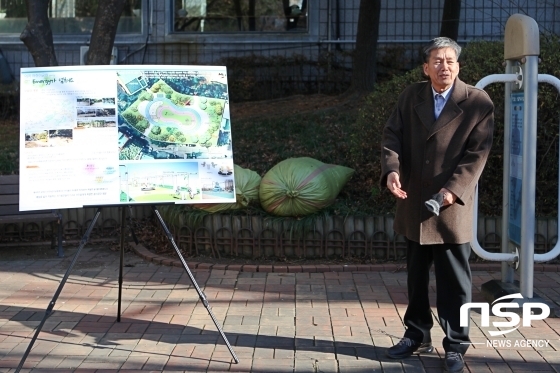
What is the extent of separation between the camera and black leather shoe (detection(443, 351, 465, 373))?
486cm

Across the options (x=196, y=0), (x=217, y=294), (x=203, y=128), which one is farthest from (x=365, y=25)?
(x=203, y=128)

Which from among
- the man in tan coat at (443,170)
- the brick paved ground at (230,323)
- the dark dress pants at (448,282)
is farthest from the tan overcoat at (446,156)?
the brick paved ground at (230,323)

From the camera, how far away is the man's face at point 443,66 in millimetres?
4887

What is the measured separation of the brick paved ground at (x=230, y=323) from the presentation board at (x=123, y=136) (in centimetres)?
101

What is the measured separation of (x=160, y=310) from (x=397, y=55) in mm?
9667

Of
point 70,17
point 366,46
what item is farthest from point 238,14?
point 366,46

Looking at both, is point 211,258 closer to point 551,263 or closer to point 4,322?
point 4,322

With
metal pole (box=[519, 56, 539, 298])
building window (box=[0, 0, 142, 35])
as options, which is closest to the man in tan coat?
metal pole (box=[519, 56, 539, 298])

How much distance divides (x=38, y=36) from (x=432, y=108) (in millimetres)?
6609

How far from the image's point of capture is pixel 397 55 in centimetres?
1485

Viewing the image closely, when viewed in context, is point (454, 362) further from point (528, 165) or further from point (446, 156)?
point (528, 165)

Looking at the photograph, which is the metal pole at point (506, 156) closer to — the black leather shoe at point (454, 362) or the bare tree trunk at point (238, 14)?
the black leather shoe at point (454, 362)

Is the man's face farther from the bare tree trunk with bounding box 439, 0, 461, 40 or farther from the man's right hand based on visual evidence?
the bare tree trunk with bounding box 439, 0, 461, 40

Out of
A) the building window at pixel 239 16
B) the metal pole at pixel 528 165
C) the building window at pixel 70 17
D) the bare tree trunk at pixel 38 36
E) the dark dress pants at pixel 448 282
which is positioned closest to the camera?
the dark dress pants at pixel 448 282
